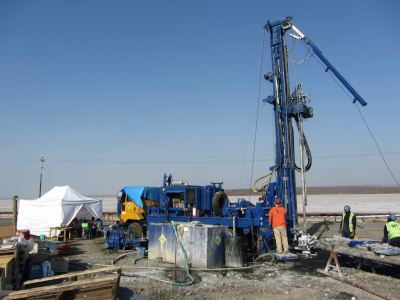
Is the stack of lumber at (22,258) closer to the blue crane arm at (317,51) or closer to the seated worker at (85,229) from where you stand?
the seated worker at (85,229)

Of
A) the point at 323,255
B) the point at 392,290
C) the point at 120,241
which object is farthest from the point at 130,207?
the point at 392,290

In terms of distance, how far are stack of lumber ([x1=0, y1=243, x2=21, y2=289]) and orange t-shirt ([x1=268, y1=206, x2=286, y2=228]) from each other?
7.54m

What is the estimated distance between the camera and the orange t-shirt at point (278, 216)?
34.3 feet

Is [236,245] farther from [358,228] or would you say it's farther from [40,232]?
[40,232]

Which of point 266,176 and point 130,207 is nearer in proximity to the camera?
point 266,176

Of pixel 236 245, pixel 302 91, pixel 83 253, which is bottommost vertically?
pixel 83 253

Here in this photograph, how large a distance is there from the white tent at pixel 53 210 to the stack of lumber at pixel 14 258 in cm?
1100

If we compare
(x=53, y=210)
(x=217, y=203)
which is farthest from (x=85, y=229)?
(x=217, y=203)

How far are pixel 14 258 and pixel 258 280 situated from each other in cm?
598

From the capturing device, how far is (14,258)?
7328 millimetres

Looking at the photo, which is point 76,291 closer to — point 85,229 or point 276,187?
point 276,187

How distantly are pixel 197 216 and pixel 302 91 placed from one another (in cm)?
727

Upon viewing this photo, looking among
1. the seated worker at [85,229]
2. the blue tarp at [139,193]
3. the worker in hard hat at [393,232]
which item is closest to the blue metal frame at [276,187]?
the blue tarp at [139,193]

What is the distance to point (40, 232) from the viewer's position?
18641mm
